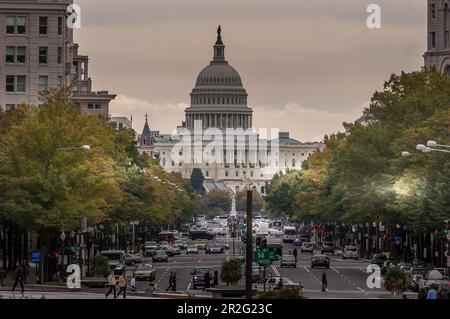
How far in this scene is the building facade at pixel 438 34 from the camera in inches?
7180

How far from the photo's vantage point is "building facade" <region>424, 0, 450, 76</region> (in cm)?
18238

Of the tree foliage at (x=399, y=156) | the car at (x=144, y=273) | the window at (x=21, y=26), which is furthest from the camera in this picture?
the window at (x=21, y=26)

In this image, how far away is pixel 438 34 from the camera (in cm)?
18662

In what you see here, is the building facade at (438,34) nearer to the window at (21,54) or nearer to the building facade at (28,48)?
the building facade at (28,48)

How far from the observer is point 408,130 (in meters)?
125

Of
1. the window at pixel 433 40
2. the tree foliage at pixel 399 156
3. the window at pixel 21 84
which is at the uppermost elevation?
the window at pixel 433 40

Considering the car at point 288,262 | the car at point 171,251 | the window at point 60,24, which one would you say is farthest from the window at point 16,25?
the car at point 288,262

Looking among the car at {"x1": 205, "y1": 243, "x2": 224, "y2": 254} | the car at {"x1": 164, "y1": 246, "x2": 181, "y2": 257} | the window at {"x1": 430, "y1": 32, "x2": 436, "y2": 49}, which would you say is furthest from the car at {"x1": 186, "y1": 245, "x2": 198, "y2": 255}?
the window at {"x1": 430, "y1": 32, "x2": 436, "y2": 49}

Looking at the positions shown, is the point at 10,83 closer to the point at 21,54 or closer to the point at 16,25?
the point at 21,54

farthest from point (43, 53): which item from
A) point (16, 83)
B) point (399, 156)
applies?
point (399, 156)

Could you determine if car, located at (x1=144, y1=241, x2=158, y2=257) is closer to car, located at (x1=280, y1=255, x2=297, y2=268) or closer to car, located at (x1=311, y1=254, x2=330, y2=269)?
car, located at (x1=280, y1=255, x2=297, y2=268)

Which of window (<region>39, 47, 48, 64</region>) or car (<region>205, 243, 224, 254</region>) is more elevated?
window (<region>39, 47, 48, 64</region>)
